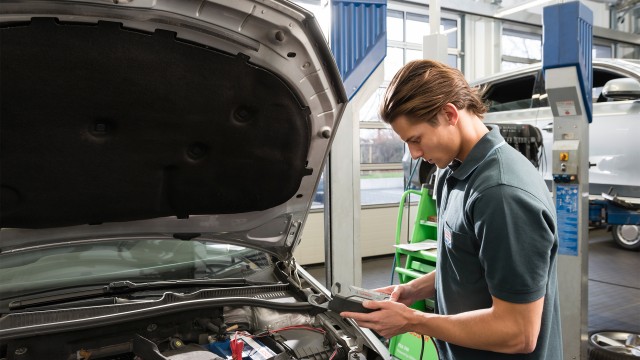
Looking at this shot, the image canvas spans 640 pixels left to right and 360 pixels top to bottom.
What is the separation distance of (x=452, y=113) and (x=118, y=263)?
5.13 feet

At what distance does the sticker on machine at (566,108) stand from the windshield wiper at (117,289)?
6.84 ft

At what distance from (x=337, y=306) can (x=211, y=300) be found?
523mm

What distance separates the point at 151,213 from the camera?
6.10ft

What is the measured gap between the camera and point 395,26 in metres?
7.11

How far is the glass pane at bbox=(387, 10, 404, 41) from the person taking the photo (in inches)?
277

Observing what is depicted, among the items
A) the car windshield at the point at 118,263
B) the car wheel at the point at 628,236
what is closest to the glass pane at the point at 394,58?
the car wheel at the point at 628,236

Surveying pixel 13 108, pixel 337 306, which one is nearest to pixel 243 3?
pixel 13 108

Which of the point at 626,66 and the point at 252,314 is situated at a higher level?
the point at 626,66

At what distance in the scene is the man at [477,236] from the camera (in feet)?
3.94

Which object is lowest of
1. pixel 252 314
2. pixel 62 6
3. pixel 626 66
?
pixel 252 314

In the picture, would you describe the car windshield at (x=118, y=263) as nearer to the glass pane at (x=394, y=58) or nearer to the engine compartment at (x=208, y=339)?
the engine compartment at (x=208, y=339)

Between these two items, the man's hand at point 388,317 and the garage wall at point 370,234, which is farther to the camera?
the garage wall at point 370,234

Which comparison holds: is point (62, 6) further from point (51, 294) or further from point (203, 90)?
point (51, 294)

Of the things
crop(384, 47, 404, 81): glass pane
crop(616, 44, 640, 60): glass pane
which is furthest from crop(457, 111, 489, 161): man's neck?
crop(616, 44, 640, 60): glass pane
